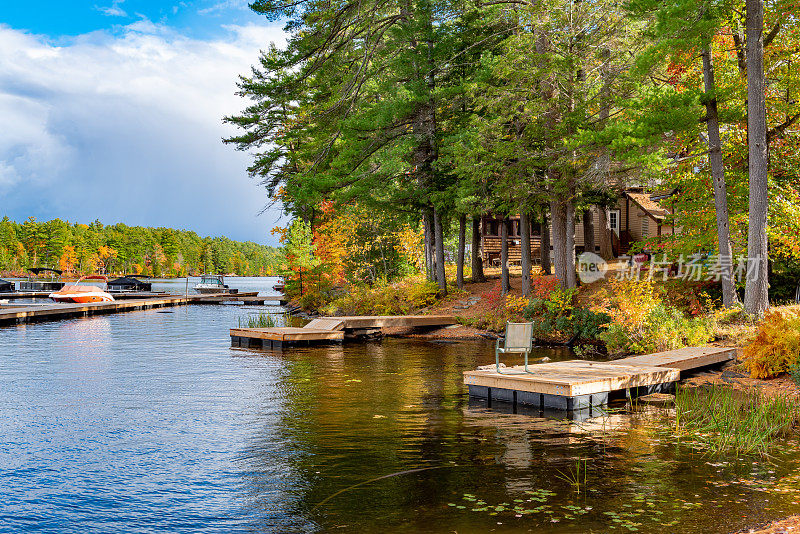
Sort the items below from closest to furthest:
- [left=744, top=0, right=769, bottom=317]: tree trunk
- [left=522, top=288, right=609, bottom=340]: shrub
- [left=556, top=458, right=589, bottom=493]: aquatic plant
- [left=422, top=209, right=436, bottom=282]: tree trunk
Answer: [left=556, top=458, right=589, bottom=493]: aquatic plant < [left=744, top=0, right=769, bottom=317]: tree trunk < [left=522, top=288, right=609, bottom=340]: shrub < [left=422, top=209, right=436, bottom=282]: tree trunk

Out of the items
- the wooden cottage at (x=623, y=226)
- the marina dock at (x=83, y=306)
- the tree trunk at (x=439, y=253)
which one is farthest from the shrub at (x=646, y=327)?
the marina dock at (x=83, y=306)

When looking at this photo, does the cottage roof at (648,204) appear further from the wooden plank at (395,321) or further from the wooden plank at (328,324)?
the wooden plank at (328,324)

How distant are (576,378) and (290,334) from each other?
13.7 m

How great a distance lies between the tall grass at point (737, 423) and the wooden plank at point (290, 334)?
15.3 m

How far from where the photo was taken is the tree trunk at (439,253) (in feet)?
104

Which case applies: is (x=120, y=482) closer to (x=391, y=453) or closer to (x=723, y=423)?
(x=391, y=453)

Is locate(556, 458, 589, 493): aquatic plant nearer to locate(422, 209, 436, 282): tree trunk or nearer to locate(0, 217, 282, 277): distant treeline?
locate(422, 209, 436, 282): tree trunk

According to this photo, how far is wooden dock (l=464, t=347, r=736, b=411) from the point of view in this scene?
40.0 feet

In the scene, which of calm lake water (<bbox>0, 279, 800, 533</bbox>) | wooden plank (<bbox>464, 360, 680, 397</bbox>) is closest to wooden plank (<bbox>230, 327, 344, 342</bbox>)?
calm lake water (<bbox>0, 279, 800, 533</bbox>)

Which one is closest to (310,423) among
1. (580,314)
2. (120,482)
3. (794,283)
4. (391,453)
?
(391,453)

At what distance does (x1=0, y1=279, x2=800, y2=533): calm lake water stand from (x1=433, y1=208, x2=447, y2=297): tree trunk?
16.0 m

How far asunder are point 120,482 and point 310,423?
150 inches

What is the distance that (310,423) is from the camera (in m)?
11.4

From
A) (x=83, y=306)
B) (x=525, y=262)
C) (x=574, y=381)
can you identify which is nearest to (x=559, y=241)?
(x=525, y=262)
